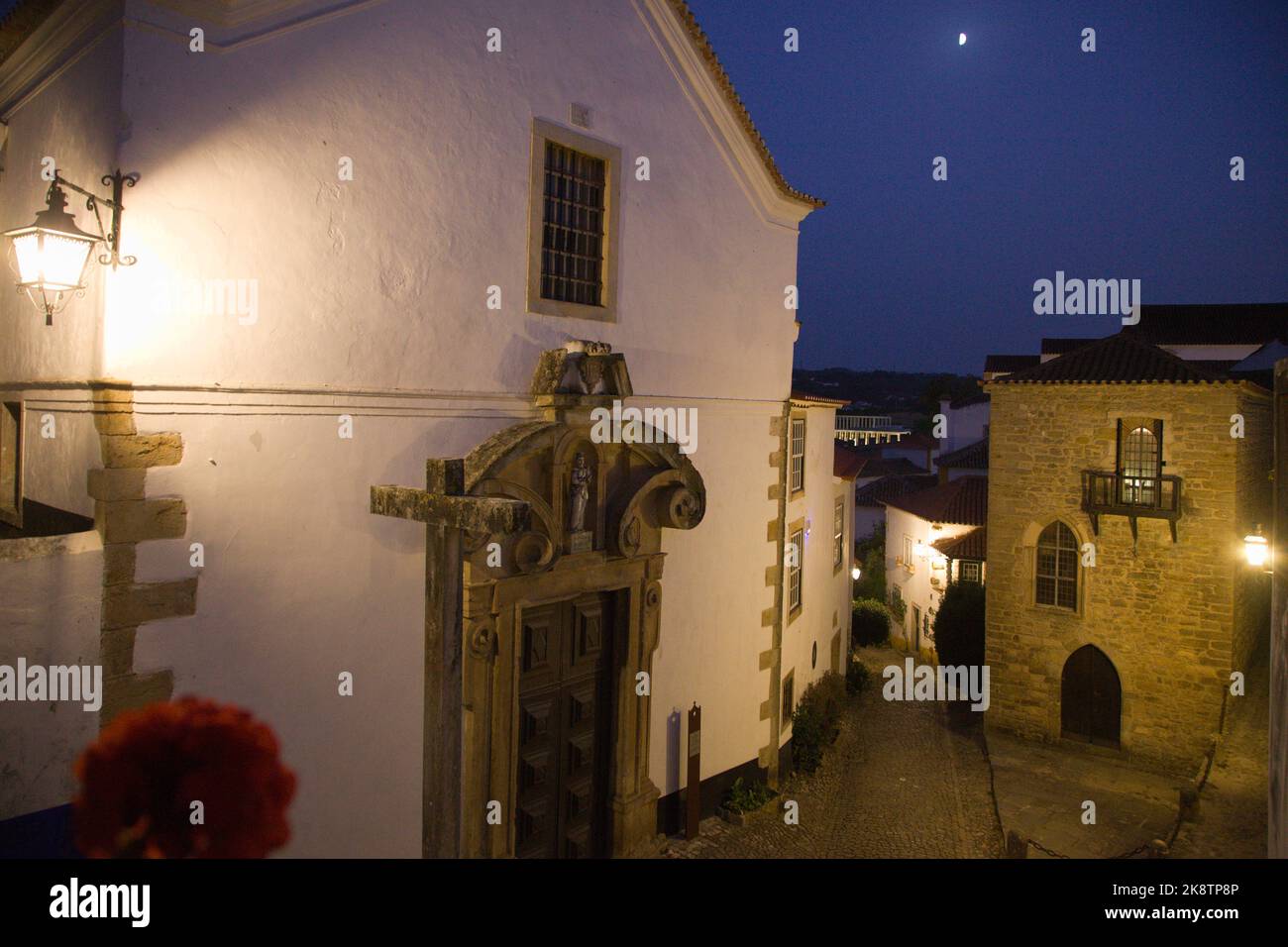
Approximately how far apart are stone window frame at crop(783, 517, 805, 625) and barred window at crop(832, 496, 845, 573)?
3629 millimetres

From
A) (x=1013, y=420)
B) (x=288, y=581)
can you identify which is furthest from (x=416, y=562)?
(x=1013, y=420)

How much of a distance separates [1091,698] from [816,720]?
18.6 ft

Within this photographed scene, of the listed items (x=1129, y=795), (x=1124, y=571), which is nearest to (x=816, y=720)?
(x=1129, y=795)

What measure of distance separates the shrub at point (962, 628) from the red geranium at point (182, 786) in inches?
666

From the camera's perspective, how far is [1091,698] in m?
15.1

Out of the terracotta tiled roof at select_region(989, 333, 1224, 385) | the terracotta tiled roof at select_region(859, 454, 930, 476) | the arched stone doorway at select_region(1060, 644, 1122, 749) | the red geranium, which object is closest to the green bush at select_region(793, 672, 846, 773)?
the arched stone doorway at select_region(1060, 644, 1122, 749)

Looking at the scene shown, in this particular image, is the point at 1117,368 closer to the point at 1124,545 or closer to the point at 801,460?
the point at 1124,545

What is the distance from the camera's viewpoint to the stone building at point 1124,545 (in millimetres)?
13992

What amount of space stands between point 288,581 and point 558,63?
17.8 feet

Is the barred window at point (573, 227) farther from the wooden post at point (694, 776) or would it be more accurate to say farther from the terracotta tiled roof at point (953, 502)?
the terracotta tiled roof at point (953, 502)

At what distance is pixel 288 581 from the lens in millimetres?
5863

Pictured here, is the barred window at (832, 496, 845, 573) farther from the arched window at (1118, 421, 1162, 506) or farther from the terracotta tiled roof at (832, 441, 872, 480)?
the arched window at (1118, 421, 1162, 506)

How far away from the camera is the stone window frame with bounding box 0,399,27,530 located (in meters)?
6.28
